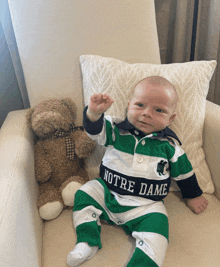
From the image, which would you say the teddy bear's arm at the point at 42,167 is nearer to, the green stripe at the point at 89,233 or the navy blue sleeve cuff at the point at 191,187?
the green stripe at the point at 89,233

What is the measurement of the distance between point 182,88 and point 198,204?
43 cm

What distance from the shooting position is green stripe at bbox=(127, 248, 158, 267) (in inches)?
23.7

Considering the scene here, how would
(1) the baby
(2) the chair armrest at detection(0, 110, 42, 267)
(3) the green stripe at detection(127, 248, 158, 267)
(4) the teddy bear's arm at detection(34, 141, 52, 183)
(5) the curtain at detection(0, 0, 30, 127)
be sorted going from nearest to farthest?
(2) the chair armrest at detection(0, 110, 42, 267)
(3) the green stripe at detection(127, 248, 158, 267)
(1) the baby
(4) the teddy bear's arm at detection(34, 141, 52, 183)
(5) the curtain at detection(0, 0, 30, 127)

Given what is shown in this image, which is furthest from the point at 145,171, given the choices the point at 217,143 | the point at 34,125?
the point at 34,125

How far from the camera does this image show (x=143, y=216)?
2.37 ft

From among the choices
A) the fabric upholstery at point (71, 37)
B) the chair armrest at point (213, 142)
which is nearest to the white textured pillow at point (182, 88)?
the chair armrest at point (213, 142)

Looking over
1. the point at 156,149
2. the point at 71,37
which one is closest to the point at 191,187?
the point at 156,149

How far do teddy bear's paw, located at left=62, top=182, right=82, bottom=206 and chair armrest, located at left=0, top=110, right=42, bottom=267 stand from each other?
10 cm

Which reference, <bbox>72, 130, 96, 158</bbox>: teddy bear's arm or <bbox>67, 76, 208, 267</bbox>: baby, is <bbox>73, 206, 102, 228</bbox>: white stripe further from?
<bbox>72, 130, 96, 158</bbox>: teddy bear's arm

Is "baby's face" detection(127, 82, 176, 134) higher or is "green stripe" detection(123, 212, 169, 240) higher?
"baby's face" detection(127, 82, 176, 134)

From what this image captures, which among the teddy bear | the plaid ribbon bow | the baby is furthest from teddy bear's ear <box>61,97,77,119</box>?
the baby

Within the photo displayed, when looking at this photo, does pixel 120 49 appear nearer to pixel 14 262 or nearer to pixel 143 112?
pixel 143 112

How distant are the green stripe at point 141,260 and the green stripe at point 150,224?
8cm

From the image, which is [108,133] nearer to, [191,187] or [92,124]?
[92,124]
